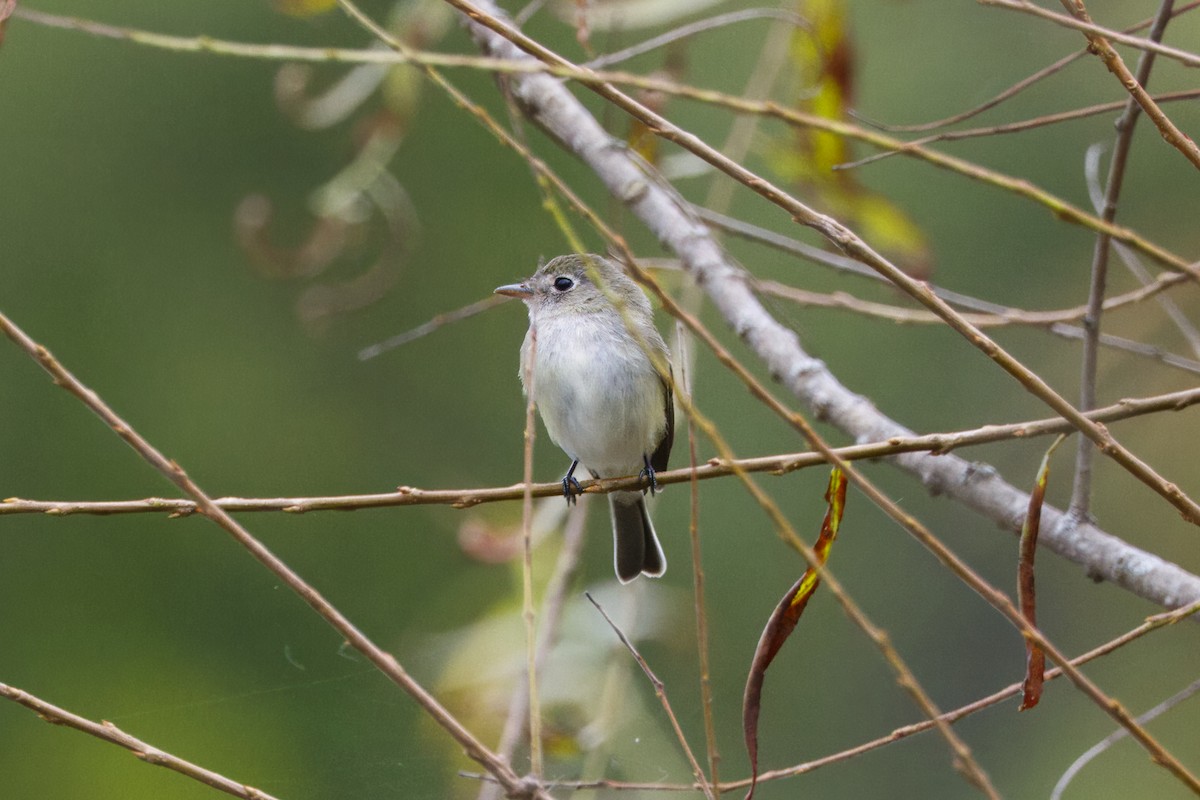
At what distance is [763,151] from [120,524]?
6.03m

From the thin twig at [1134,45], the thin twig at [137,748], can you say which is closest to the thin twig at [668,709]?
the thin twig at [137,748]

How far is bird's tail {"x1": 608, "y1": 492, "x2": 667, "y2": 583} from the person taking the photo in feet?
12.4

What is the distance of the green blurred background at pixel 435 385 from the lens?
7273mm

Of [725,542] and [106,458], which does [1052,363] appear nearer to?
[725,542]

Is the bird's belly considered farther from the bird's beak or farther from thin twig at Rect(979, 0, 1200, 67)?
thin twig at Rect(979, 0, 1200, 67)

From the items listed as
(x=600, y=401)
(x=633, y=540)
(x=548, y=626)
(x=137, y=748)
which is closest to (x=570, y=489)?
(x=548, y=626)

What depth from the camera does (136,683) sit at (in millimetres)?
6535

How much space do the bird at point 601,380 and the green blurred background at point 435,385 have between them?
10.4ft

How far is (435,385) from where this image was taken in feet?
26.9

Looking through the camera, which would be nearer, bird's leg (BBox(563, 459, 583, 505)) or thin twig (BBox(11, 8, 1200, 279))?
thin twig (BBox(11, 8, 1200, 279))

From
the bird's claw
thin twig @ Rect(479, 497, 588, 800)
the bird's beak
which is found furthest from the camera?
the bird's beak

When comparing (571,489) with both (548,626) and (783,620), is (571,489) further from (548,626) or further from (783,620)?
(783,620)

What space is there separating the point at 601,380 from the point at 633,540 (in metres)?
0.59

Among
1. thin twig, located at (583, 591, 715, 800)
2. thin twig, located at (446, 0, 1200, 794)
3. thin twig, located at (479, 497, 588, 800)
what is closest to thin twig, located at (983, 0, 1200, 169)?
thin twig, located at (446, 0, 1200, 794)
